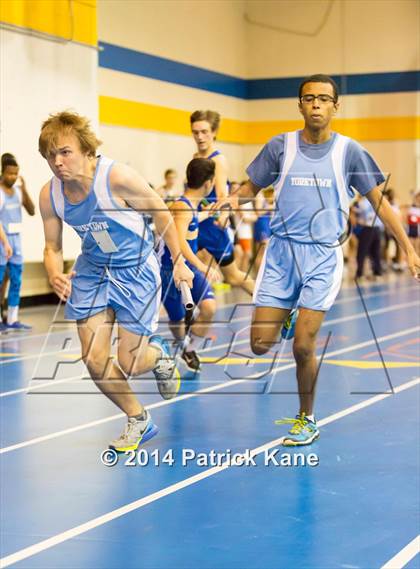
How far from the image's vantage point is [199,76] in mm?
25812

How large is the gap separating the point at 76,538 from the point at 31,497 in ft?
2.52

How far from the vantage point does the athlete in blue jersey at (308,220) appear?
245 inches

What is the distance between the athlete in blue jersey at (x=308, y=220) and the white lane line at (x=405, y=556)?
1.95 m

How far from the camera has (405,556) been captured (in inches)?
173

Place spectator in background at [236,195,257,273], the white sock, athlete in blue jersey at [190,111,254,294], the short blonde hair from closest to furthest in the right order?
1. the short blonde hair
2. athlete in blue jersey at [190,111,254,294]
3. the white sock
4. spectator in background at [236,195,257,273]

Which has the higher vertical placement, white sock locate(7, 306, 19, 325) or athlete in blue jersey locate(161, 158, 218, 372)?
athlete in blue jersey locate(161, 158, 218, 372)

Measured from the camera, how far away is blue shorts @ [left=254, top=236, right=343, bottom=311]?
636 cm

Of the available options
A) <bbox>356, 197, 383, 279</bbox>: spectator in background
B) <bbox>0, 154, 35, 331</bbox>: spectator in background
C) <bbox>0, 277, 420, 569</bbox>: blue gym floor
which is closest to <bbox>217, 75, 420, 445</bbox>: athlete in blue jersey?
<bbox>0, 277, 420, 569</bbox>: blue gym floor

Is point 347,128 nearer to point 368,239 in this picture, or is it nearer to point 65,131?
point 368,239

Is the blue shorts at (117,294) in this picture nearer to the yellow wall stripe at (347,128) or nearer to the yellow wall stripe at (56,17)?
the yellow wall stripe at (56,17)

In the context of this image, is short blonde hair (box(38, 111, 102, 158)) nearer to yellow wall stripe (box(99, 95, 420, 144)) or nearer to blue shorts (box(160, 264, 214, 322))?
blue shorts (box(160, 264, 214, 322))

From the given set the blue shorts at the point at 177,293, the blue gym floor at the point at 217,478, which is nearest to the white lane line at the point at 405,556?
the blue gym floor at the point at 217,478

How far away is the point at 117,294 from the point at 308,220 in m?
1.26

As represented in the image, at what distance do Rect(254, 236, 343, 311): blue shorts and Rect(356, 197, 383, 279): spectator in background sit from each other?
1428cm
